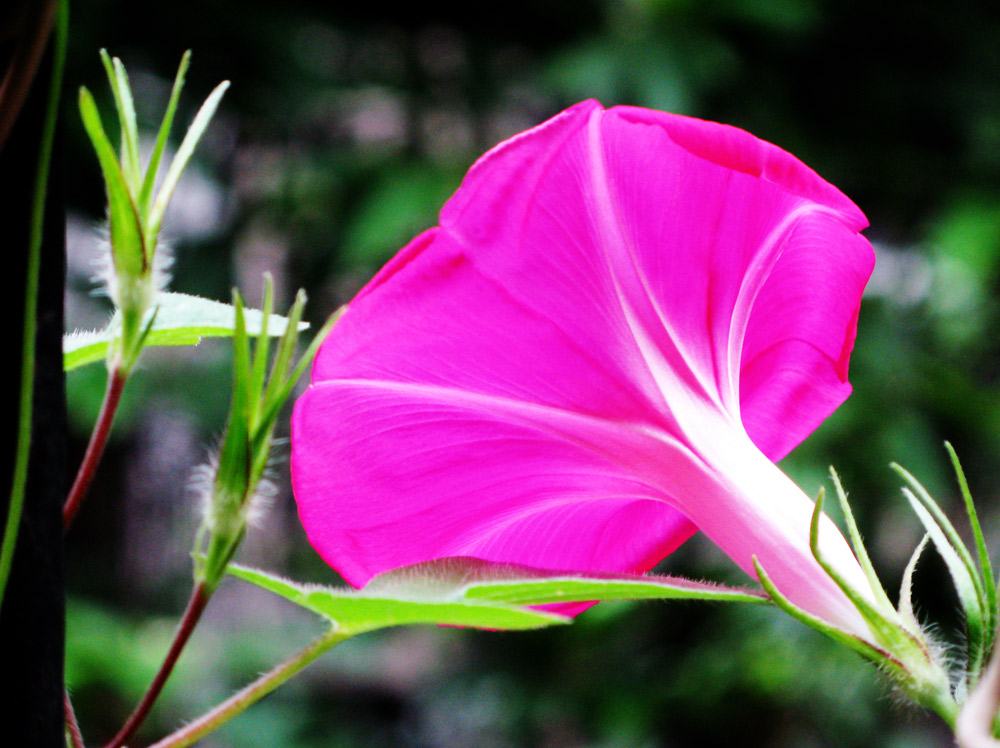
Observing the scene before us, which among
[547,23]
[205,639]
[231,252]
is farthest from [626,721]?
[547,23]

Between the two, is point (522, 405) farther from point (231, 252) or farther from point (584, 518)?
point (231, 252)

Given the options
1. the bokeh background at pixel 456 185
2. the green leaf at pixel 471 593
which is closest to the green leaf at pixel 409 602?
the green leaf at pixel 471 593

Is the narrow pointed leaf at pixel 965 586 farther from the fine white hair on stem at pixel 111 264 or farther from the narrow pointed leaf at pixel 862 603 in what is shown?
the fine white hair on stem at pixel 111 264

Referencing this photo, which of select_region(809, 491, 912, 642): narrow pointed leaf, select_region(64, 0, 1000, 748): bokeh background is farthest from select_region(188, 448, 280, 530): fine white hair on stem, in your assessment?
select_region(64, 0, 1000, 748): bokeh background

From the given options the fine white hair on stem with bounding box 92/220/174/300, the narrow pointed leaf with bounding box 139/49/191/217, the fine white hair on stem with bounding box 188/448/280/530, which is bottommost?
the fine white hair on stem with bounding box 188/448/280/530

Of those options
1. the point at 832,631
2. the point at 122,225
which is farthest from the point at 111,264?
the point at 832,631

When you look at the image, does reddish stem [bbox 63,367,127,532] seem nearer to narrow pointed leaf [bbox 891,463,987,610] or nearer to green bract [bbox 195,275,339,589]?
green bract [bbox 195,275,339,589]

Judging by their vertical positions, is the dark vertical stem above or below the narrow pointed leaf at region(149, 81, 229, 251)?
below
